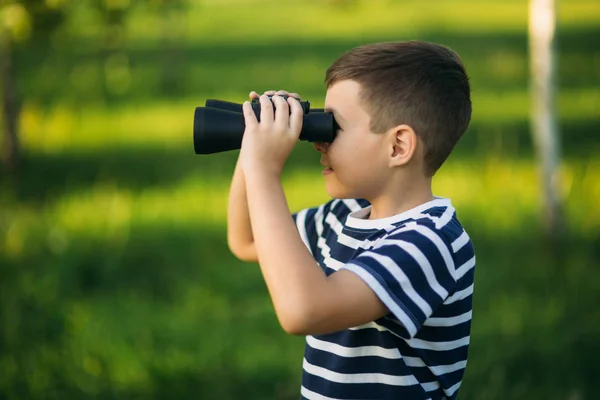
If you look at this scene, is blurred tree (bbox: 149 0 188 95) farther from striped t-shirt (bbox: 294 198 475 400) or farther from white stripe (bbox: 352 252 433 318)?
white stripe (bbox: 352 252 433 318)

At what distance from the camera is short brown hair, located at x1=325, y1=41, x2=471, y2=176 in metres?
1.85

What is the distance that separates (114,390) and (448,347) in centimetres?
208

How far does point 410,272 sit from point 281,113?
0.41 metres

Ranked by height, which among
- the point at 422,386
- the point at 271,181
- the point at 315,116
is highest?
the point at 315,116

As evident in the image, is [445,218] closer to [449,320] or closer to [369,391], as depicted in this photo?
[449,320]

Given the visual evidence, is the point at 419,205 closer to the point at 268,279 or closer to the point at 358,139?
the point at 358,139

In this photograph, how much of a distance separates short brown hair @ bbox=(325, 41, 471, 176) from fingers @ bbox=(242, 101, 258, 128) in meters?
0.24

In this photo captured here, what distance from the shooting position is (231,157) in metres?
7.88

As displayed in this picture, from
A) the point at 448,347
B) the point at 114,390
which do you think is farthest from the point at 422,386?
the point at 114,390

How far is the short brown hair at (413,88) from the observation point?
6.08 feet

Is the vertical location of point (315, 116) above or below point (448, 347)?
above

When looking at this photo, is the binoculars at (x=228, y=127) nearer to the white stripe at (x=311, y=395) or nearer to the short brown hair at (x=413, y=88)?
the short brown hair at (x=413, y=88)

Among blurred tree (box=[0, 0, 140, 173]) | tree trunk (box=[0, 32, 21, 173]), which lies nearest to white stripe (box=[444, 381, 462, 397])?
blurred tree (box=[0, 0, 140, 173])

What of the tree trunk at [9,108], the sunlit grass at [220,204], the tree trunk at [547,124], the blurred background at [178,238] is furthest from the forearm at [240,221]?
the tree trunk at [9,108]
